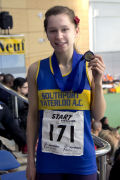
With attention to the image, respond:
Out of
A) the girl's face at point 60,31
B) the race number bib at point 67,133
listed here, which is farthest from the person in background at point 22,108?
the girl's face at point 60,31

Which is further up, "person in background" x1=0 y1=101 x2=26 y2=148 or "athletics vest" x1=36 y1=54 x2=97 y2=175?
"athletics vest" x1=36 y1=54 x2=97 y2=175

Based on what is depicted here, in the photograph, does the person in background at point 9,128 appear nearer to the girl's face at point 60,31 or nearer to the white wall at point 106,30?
the girl's face at point 60,31

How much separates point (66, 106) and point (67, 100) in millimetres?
24

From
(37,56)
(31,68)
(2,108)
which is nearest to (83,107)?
(31,68)

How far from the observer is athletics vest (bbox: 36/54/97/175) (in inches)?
43.4

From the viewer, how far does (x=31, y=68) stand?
1166mm

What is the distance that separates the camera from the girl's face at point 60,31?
1.10 metres

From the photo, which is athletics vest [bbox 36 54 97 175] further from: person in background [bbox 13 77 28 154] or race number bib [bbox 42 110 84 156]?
person in background [bbox 13 77 28 154]

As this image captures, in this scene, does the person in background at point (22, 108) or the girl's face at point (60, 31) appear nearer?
the girl's face at point (60, 31)

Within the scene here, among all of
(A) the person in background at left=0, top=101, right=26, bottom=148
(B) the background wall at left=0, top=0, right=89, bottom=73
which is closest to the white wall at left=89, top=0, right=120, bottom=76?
(B) the background wall at left=0, top=0, right=89, bottom=73

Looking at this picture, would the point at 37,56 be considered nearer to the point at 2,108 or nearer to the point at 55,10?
the point at 2,108

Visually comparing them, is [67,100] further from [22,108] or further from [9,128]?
[22,108]

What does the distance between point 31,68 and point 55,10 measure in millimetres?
253

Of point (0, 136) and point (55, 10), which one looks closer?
→ point (55, 10)
